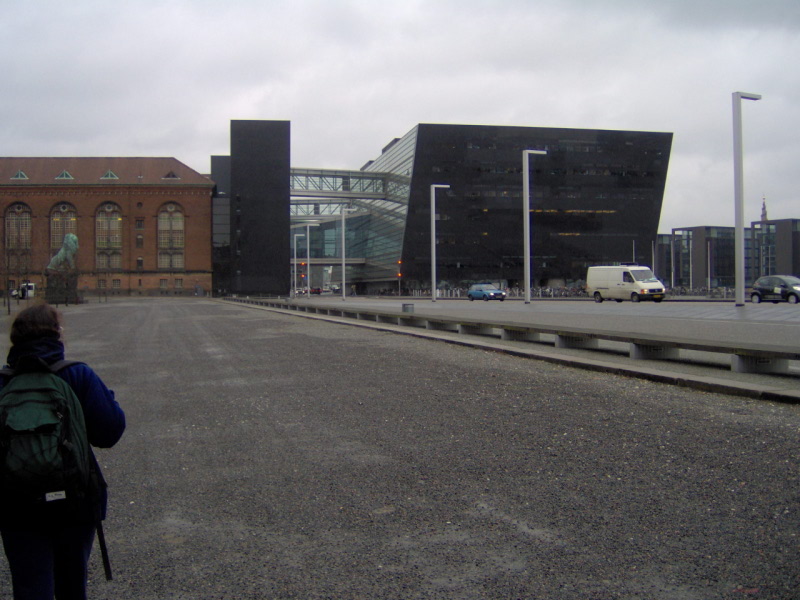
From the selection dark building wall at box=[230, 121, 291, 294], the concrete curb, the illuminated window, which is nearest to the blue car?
the concrete curb

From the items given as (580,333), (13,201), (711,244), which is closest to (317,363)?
(580,333)

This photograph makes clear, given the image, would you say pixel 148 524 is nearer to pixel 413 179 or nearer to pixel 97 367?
pixel 97 367

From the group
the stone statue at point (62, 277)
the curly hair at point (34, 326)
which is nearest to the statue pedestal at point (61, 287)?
Answer: the stone statue at point (62, 277)

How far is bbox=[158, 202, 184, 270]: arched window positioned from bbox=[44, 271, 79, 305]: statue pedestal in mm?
38466

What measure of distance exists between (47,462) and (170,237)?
341 feet

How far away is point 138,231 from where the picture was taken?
99938 mm

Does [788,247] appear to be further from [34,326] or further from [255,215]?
[34,326]

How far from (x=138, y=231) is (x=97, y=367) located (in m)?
93.3

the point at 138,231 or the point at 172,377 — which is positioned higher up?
the point at 138,231

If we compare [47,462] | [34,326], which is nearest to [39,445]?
[47,462]

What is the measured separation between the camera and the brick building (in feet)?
323

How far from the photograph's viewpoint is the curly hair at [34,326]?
274cm

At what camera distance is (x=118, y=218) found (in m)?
99.7

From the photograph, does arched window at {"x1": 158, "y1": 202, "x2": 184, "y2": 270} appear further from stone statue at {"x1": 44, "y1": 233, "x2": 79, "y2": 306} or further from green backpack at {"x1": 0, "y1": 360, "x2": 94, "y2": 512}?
green backpack at {"x1": 0, "y1": 360, "x2": 94, "y2": 512}
